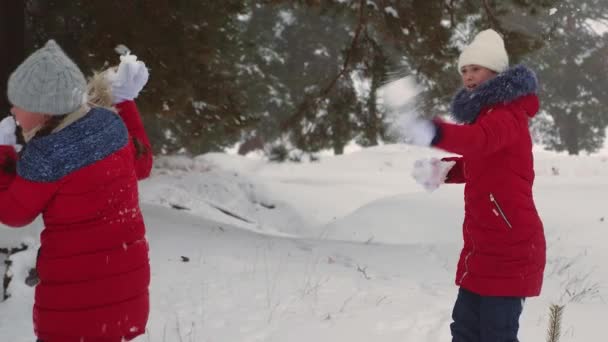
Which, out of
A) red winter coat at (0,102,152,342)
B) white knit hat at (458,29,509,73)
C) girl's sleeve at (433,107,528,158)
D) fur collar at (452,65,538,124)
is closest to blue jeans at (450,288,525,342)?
girl's sleeve at (433,107,528,158)

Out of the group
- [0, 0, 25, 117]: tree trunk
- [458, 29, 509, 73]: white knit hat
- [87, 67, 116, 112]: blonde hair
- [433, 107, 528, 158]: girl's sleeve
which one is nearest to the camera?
[433, 107, 528, 158]: girl's sleeve

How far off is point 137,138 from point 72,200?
1.99ft

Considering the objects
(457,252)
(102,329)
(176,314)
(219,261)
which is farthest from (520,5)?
(102,329)

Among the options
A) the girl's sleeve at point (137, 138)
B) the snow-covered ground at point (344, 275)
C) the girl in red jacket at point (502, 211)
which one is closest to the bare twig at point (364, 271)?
the snow-covered ground at point (344, 275)

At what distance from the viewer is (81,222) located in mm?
2113

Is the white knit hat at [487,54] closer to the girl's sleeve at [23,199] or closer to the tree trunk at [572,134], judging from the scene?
the girl's sleeve at [23,199]

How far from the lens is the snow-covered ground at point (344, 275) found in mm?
3758

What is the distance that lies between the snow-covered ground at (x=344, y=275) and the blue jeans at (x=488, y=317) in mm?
788

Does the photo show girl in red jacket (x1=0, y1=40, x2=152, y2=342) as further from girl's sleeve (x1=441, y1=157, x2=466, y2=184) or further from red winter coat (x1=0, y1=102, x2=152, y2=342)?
girl's sleeve (x1=441, y1=157, x2=466, y2=184)

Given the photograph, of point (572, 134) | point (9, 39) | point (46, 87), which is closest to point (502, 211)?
point (46, 87)

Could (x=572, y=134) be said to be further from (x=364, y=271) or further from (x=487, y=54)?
(x=487, y=54)

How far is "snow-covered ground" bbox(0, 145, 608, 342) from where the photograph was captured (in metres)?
3.76

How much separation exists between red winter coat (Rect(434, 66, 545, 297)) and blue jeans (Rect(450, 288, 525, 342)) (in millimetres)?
66

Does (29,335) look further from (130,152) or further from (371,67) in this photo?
(371,67)
